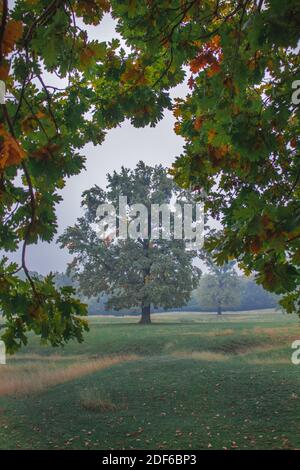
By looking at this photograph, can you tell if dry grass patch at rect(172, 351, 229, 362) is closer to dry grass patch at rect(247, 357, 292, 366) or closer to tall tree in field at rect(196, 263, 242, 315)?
dry grass patch at rect(247, 357, 292, 366)

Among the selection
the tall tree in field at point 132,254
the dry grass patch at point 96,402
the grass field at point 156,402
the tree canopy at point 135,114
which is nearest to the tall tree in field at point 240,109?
the tree canopy at point 135,114

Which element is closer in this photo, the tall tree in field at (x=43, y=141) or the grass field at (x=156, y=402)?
the tall tree in field at (x=43, y=141)

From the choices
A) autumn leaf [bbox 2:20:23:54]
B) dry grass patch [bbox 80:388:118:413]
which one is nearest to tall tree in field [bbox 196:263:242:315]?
dry grass patch [bbox 80:388:118:413]

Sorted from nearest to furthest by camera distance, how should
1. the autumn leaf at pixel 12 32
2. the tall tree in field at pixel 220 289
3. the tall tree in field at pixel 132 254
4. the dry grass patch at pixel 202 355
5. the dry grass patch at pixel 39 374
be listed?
the autumn leaf at pixel 12 32 < the dry grass patch at pixel 39 374 < the dry grass patch at pixel 202 355 < the tall tree in field at pixel 132 254 < the tall tree in field at pixel 220 289

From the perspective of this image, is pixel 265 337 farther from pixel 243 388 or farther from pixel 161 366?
pixel 243 388

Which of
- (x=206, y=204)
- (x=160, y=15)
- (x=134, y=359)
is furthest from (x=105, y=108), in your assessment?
(x=134, y=359)

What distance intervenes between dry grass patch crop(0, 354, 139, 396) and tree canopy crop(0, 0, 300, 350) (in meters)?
12.0

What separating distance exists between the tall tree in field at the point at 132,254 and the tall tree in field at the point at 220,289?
27972 mm

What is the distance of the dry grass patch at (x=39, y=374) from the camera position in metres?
15.1

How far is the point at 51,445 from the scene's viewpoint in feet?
30.9

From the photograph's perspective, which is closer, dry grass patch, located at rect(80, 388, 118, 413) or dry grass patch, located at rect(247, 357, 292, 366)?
dry grass patch, located at rect(80, 388, 118, 413)

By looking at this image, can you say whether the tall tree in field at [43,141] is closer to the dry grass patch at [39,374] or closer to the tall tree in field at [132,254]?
the dry grass patch at [39,374]

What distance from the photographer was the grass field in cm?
938

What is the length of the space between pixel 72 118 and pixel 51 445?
7.86 m
